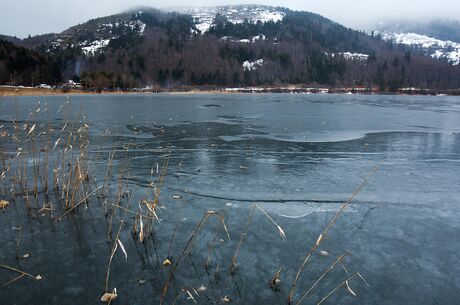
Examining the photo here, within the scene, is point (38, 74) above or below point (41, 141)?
above

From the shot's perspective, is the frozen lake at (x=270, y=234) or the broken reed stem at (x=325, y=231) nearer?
the broken reed stem at (x=325, y=231)

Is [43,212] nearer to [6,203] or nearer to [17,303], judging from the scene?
[6,203]

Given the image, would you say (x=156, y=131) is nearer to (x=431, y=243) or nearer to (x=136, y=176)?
(x=136, y=176)

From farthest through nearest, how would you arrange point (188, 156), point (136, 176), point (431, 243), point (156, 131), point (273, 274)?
point (156, 131) < point (188, 156) < point (136, 176) < point (431, 243) < point (273, 274)

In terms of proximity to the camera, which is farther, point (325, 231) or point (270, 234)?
point (270, 234)

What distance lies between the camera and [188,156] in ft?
50.0

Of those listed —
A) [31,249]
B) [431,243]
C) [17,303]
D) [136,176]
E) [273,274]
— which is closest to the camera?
[17,303]

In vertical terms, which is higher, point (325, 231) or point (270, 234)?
point (325, 231)

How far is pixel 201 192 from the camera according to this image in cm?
1012

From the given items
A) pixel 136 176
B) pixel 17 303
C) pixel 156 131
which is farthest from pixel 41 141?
pixel 17 303

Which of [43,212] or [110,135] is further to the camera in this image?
[110,135]

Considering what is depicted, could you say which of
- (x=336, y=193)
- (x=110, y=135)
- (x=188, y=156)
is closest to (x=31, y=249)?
(x=336, y=193)

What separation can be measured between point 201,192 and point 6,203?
4.77 metres

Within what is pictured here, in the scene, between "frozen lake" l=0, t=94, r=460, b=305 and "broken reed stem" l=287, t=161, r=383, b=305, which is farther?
"frozen lake" l=0, t=94, r=460, b=305
